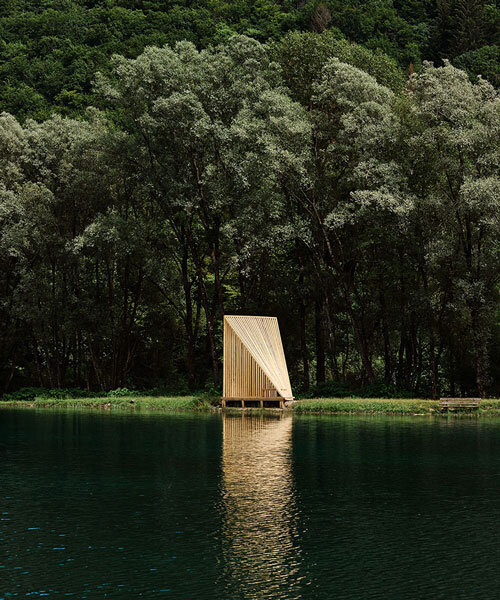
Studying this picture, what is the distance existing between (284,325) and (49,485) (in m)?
29.6

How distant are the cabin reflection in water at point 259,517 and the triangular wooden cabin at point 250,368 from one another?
11928 mm

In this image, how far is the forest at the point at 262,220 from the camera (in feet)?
123

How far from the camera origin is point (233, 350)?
3756 centimetres

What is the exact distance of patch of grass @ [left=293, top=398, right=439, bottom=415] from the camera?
3516cm

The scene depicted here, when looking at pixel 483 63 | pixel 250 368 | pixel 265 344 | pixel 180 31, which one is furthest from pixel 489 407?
pixel 180 31

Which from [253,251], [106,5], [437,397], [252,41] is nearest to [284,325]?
[253,251]

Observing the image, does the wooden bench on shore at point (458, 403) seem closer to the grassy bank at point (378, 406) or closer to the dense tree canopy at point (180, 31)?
the grassy bank at point (378, 406)

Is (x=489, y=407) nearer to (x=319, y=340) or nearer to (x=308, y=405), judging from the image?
(x=308, y=405)

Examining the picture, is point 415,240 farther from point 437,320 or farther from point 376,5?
point 376,5

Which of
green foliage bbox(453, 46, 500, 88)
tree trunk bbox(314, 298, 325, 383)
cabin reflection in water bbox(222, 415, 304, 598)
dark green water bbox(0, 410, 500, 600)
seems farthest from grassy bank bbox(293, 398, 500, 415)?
green foliage bbox(453, 46, 500, 88)

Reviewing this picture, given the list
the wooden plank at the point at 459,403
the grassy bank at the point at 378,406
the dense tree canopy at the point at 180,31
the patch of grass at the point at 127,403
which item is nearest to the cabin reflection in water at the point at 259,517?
the grassy bank at the point at 378,406

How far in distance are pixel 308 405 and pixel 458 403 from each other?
250 inches

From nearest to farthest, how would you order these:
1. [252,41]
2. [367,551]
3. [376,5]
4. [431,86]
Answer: [367,551]
[431,86]
[252,41]
[376,5]

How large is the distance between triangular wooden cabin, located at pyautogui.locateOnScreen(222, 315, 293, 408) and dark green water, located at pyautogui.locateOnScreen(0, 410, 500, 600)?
1090 centimetres
